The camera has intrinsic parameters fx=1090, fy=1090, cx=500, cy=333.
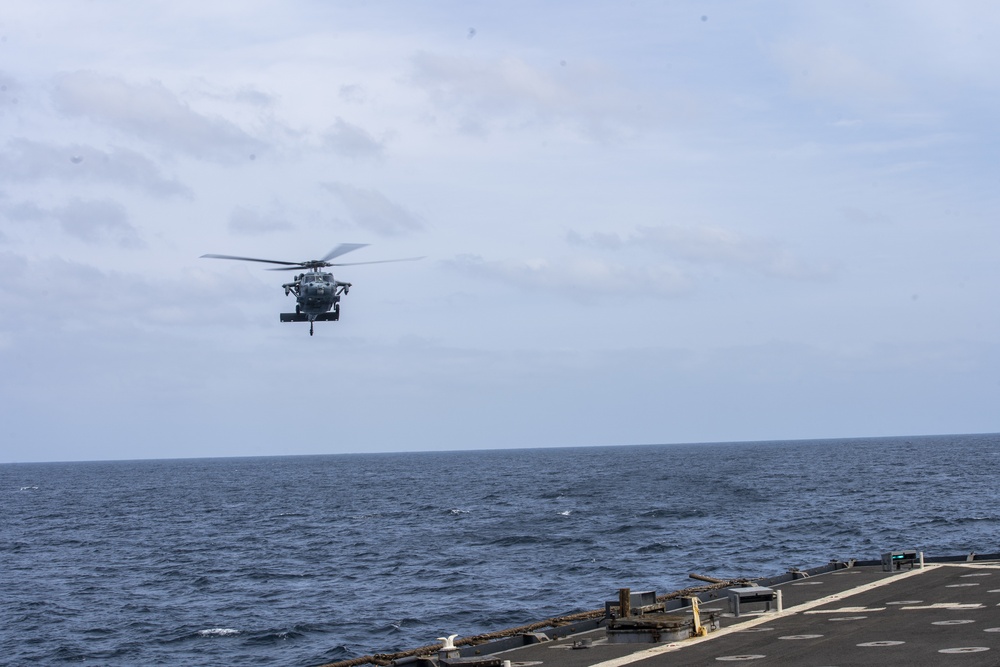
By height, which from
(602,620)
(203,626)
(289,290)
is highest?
(289,290)

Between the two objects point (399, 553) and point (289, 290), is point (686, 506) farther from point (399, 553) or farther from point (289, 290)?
point (289, 290)

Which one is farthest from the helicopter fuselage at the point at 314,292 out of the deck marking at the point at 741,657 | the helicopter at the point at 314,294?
the deck marking at the point at 741,657

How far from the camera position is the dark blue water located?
185 ft

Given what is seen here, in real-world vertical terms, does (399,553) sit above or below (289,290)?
below

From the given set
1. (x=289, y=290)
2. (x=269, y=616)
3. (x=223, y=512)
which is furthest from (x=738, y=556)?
(x=223, y=512)

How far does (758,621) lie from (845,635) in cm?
409

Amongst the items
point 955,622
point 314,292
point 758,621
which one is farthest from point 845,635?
point 314,292

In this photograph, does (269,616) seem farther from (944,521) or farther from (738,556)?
(944,521)

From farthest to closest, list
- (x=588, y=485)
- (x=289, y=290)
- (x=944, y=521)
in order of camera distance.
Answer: (x=588, y=485) < (x=944, y=521) < (x=289, y=290)

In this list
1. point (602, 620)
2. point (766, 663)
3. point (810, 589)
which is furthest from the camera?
point (810, 589)

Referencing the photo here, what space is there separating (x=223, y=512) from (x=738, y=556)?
282 ft

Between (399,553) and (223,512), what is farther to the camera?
(223,512)

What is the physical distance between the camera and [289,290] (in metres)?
51.5

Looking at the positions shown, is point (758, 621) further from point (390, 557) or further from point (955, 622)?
point (390, 557)
